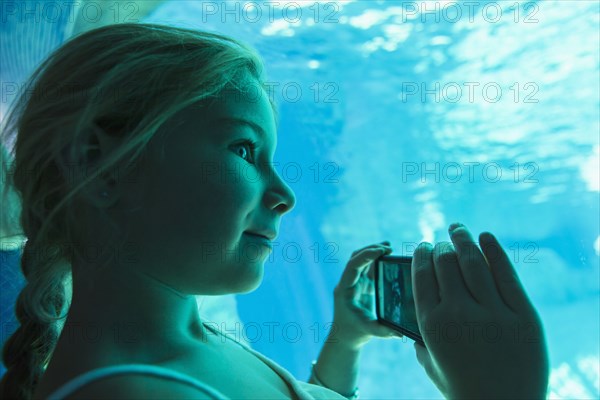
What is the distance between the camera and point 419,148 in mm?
1395

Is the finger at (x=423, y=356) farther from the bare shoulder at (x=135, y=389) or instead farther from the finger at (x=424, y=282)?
the bare shoulder at (x=135, y=389)

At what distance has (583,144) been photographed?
104 centimetres

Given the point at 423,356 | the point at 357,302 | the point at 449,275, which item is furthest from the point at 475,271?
the point at 357,302

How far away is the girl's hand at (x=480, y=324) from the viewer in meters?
0.46

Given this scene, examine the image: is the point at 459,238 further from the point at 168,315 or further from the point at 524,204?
the point at 524,204

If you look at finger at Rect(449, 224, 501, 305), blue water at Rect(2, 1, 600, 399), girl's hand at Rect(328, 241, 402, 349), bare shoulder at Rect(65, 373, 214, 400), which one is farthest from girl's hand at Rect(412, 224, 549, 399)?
blue water at Rect(2, 1, 600, 399)

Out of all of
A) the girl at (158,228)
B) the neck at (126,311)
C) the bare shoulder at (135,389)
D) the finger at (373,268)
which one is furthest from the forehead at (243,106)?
the finger at (373,268)

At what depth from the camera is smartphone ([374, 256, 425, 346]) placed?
772 mm

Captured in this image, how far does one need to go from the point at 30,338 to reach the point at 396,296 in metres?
0.69

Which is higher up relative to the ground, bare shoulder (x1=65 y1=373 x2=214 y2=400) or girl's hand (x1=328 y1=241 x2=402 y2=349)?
bare shoulder (x1=65 y1=373 x2=214 y2=400)

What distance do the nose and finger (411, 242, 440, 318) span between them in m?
0.22

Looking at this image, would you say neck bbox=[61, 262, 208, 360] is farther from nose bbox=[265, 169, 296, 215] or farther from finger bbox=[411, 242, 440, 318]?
finger bbox=[411, 242, 440, 318]

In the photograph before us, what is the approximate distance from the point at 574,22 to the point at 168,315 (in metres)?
1.17

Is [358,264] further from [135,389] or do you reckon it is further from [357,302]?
[135,389]
